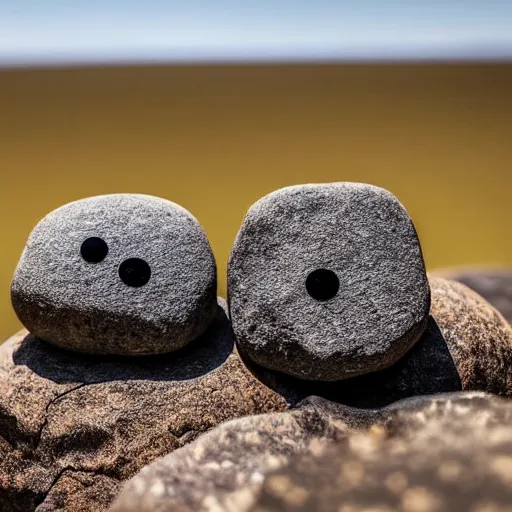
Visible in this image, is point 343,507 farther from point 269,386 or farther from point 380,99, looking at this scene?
point 380,99

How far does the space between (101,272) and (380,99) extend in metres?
4.60

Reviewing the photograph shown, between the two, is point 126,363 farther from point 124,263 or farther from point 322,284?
point 322,284

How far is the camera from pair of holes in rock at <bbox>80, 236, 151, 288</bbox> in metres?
1.99

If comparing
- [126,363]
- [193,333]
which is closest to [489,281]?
[193,333]

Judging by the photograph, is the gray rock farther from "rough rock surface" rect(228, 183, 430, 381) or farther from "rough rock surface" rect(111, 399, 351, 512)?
"rough rock surface" rect(111, 399, 351, 512)

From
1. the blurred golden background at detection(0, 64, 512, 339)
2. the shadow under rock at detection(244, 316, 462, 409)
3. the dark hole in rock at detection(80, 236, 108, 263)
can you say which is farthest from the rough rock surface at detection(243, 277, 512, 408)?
the blurred golden background at detection(0, 64, 512, 339)

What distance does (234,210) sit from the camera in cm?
462

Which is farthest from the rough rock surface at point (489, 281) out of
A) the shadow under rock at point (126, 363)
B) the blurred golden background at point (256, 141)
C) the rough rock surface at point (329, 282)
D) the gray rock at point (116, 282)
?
the gray rock at point (116, 282)

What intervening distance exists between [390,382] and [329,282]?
1.11 feet

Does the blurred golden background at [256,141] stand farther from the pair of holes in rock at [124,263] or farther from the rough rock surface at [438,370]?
the rough rock surface at [438,370]

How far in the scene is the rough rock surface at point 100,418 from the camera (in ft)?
6.31

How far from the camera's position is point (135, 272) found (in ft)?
6.55

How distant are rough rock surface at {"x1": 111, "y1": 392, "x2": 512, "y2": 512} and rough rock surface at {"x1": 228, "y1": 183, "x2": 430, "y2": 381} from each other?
0.29 m

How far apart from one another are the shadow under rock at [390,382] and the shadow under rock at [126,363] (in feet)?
0.40
